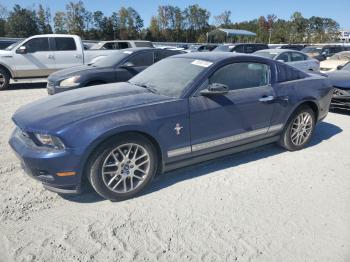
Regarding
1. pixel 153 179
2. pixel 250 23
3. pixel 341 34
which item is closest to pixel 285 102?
pixel 153 179

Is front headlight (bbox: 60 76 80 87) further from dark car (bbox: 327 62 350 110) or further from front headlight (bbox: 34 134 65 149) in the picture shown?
dark car (bbox: 327 62 350 110)

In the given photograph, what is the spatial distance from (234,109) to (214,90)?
46 cm

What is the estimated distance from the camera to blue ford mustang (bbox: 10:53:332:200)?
10.5ft

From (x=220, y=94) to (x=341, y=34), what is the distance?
7795cm

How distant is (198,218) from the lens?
3256 mm

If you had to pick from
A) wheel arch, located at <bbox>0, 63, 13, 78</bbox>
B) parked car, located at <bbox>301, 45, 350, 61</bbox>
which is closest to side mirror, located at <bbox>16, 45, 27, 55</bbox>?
wheel arch, located at <bbox>0, 63, 13, 78</bbox>

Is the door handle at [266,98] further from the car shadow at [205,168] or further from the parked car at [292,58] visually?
the parked car at [292,58]

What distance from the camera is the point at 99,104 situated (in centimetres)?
361

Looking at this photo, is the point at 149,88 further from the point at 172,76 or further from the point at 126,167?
the point at 126,167

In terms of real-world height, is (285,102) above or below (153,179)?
above

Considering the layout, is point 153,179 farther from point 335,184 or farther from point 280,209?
point 335,184

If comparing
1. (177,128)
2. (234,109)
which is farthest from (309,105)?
(177,128)

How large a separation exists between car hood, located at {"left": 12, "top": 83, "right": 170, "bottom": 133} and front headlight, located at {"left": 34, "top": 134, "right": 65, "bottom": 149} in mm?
60

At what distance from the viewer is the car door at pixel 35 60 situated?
10812 mm
